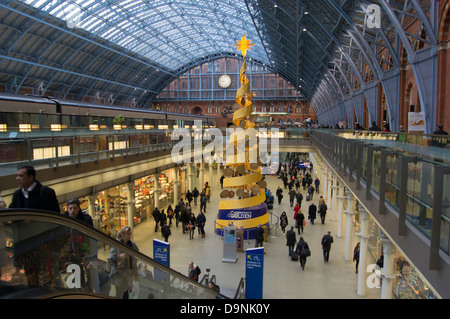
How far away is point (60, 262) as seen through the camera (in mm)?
2902

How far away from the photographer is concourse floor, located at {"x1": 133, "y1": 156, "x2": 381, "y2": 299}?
11492 mm

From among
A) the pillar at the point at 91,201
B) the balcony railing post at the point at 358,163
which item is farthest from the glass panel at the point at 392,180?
the pillar at the point at 91,201

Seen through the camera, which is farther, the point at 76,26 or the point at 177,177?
the point at 76,26

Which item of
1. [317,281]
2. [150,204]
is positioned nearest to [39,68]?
[150,204]

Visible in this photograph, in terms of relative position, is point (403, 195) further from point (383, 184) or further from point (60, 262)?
point (60, 262)

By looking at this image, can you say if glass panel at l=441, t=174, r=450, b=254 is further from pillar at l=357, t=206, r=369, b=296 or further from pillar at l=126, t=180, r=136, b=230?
pillar at l=126, t=180, r=136, b=230

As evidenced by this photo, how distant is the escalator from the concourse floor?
8005 mm

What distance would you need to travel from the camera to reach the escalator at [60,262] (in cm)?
244

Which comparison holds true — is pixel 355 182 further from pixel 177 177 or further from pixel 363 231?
pixel 177 177

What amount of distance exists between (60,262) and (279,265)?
39.5ft

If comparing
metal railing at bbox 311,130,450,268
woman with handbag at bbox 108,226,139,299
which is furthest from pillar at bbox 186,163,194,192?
woman with handbag at bbox 108,226,139,299

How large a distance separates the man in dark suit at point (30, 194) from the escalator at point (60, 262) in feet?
4.11
